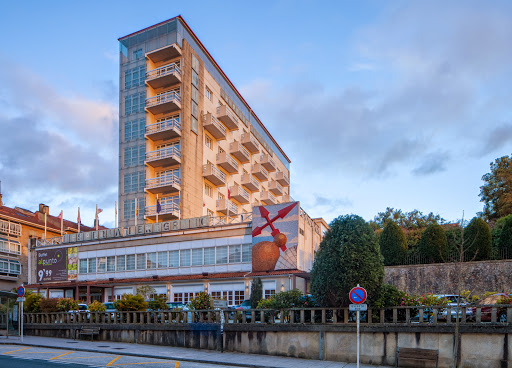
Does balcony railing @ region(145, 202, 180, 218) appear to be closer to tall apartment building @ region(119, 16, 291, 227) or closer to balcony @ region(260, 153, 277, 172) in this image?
tall apartment building @ region(119, 16, 291, 227)

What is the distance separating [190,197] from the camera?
4919cm

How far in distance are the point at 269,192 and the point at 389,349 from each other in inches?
2043

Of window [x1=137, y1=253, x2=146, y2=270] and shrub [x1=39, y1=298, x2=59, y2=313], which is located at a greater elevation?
window [x1=137, y1=253, x2=146, y2=270]

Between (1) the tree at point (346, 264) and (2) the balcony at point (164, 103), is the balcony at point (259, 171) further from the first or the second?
(1) the tree at point (346, 264)

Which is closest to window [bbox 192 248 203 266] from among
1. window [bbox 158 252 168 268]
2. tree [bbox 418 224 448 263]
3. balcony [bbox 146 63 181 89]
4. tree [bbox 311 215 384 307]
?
window [bbox 158 252 168 268]

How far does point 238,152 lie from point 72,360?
41426 millimetres

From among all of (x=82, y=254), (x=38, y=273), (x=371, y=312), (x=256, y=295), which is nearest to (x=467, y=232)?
(x=256, y=295)

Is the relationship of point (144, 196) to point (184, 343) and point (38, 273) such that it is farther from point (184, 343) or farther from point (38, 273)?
point (184, 343)

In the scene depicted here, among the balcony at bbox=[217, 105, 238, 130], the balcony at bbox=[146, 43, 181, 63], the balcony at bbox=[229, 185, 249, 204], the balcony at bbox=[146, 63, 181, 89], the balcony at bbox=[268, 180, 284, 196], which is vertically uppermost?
the balcony at bbox=[146, 43, 181, 63]

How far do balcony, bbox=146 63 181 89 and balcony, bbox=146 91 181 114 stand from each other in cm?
133

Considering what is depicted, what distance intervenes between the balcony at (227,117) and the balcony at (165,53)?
8.19 m

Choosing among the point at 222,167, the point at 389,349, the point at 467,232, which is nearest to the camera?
the point at 389,349

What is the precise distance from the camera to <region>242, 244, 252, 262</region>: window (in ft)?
127

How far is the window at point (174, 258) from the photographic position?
42000mm
